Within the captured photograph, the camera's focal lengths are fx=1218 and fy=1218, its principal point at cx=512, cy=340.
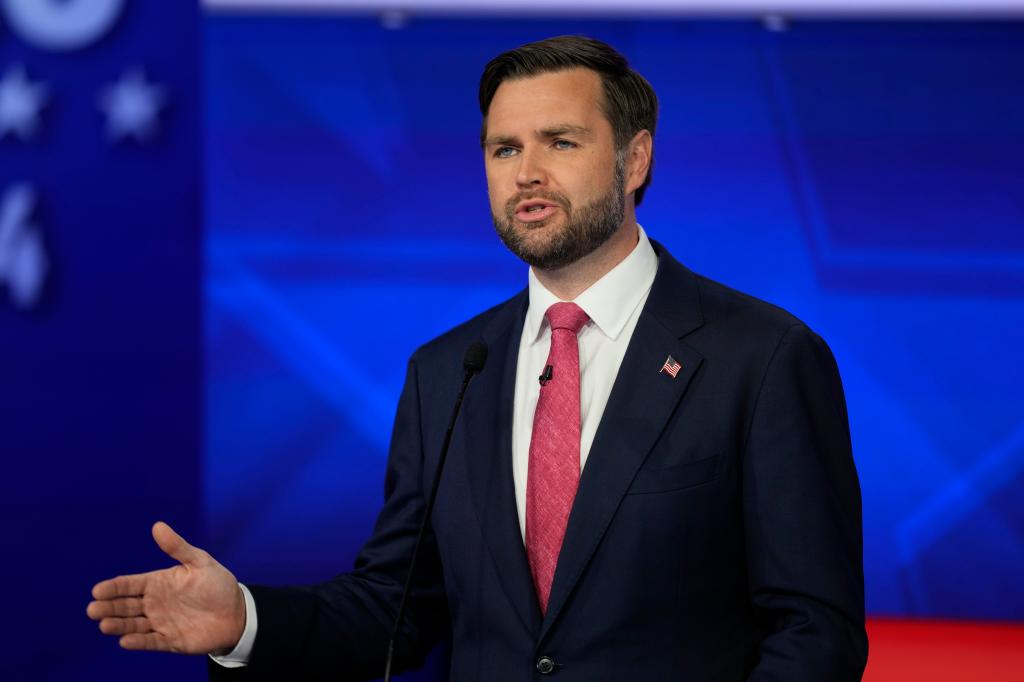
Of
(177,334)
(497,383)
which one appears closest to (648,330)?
(497,383)

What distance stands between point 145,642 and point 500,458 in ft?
2.01

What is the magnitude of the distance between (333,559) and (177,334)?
682mm

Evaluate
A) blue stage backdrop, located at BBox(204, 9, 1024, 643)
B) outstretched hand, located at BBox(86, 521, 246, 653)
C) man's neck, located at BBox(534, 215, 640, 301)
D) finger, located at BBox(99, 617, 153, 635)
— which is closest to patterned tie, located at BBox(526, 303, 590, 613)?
man's neck, located at BBox(534, 215, 640, 301)

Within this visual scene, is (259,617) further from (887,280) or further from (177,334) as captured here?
(887,280)

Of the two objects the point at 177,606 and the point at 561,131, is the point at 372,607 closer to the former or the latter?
the point at 177,606

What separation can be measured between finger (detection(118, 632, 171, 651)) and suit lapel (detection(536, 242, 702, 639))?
0.57m

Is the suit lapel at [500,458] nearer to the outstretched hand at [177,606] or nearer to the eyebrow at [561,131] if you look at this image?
the eyebrow at [561,131]

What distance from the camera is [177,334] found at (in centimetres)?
303

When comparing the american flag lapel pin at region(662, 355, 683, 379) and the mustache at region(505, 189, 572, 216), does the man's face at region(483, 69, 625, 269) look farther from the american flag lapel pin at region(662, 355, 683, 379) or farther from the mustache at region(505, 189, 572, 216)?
the american flag lapel pin at region(662, 355, 683, 379)

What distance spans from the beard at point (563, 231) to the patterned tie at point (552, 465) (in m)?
0.15

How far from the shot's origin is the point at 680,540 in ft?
6.01

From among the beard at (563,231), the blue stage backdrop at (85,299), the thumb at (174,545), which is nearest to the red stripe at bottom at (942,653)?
the beard at (563,231)

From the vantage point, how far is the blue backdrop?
272cm

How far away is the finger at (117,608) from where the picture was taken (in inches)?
68.6
